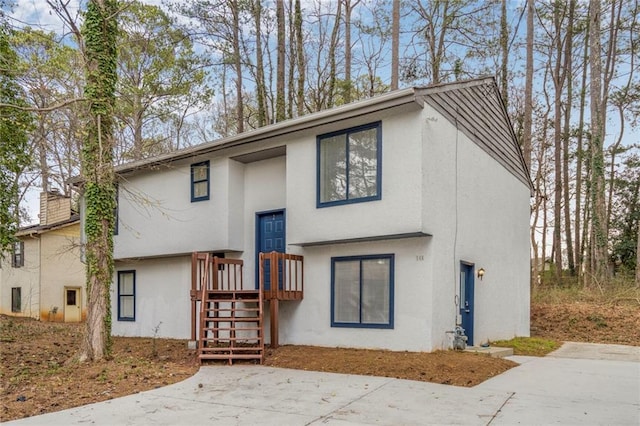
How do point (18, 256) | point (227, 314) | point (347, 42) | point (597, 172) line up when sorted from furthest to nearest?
1. point (18, 256)
2. point (347, 42)
3. point (597, 172)
4. point (227, 314)

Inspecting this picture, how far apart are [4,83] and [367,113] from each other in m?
9.59

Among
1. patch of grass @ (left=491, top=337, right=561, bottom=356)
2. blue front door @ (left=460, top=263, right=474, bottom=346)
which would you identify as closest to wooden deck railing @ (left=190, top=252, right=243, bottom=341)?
blue front door @ (left=460, top=263, right=474, bottom=346)

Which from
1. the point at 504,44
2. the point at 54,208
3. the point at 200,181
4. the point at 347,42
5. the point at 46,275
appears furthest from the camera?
Result: the point at 54,208

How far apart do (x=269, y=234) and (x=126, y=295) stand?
5.41 meters

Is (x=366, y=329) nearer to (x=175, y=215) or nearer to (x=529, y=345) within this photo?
(x=529, y=345)

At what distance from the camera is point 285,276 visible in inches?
408

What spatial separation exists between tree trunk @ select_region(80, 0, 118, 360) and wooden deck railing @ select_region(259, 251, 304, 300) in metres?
2.83

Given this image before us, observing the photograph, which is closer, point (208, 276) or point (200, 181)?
point (208, 276)

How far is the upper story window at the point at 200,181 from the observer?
12375mm

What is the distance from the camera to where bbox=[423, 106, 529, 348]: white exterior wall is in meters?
9.41

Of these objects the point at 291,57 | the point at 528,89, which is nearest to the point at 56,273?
the point at 291,57

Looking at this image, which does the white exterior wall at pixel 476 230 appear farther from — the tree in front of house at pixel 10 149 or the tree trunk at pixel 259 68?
the tree trunk at pixel 259 68

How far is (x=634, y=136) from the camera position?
2500 cm

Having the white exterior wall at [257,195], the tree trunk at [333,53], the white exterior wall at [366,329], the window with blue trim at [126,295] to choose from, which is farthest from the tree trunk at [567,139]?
the window with blue trim at [126,295]
